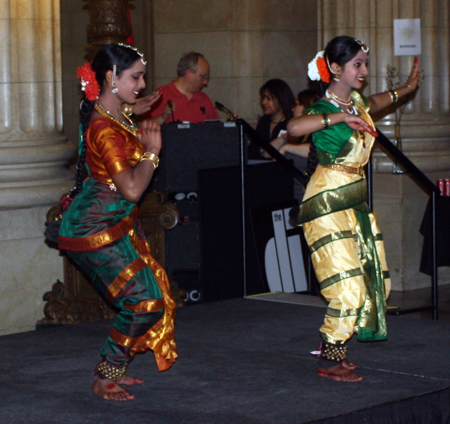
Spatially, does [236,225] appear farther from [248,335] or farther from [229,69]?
[229,69]

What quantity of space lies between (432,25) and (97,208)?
5.06 m

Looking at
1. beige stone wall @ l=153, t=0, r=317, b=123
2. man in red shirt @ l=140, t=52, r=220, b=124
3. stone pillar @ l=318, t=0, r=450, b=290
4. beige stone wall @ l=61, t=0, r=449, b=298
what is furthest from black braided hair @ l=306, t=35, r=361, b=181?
beige stone wall @ l=153, t=0, r=317, b=123

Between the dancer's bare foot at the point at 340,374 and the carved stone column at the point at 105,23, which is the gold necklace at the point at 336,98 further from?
the carved stone column at the point at 105,23

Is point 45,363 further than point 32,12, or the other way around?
point 32,12

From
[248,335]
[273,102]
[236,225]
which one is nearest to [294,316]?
[248,335]

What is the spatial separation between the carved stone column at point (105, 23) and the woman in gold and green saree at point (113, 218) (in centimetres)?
252

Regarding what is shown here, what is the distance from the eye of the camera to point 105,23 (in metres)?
6.63

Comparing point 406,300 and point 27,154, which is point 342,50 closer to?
point 27,154

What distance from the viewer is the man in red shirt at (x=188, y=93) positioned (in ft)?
24.0

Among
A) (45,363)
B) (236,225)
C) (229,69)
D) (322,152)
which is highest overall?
(229,69)

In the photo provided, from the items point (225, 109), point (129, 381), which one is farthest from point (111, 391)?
point (225, 109)

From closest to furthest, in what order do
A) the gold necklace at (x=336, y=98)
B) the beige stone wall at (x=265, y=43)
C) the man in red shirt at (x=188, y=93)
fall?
the gold necklace at (x=336, y=98) → the man in red shirt at (x=188, y=93) → the beige stone wall at (x=265, y=43)

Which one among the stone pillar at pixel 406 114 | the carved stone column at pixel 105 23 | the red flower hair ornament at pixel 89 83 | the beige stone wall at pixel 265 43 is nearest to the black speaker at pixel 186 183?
the carved stone column at pixel 105 23

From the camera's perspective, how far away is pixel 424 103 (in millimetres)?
8375
